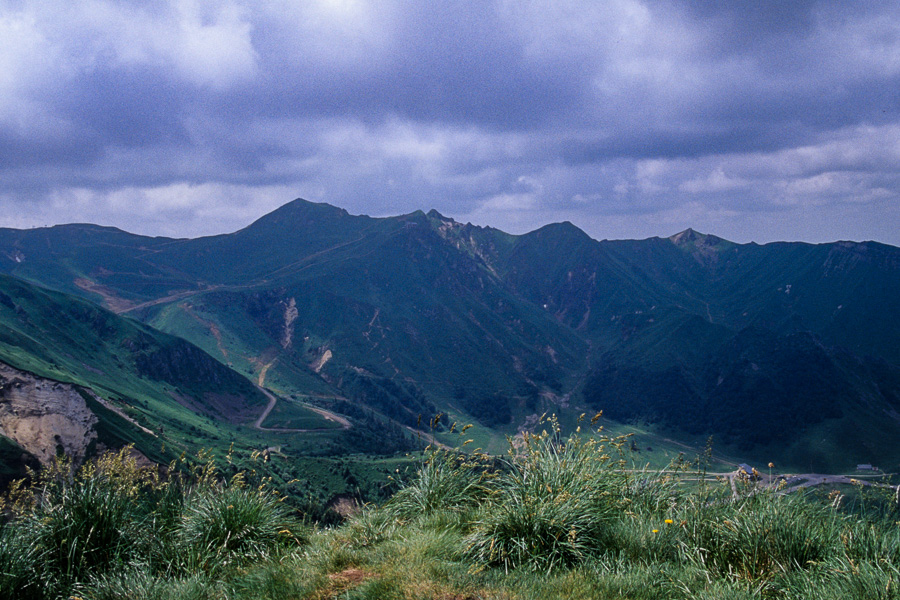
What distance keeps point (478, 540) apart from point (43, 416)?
73.2 m

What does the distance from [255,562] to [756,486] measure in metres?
7.41

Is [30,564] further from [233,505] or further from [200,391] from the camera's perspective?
[200,391]

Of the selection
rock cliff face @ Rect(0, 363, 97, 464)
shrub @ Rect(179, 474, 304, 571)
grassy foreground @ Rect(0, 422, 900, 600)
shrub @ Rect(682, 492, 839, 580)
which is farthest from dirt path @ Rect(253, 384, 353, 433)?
shrub @ Rect(682, 492, 839, 580)

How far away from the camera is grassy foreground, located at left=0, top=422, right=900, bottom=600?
6309 mm

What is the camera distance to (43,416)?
62.8 meters

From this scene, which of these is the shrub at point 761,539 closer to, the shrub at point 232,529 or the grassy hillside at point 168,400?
the shrub at point 232,529

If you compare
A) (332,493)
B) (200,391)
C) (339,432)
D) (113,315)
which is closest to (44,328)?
(113,315)

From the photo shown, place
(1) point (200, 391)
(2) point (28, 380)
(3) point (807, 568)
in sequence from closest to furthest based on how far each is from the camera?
1. (3) point (807, 568)
2. (2) point (28, 380)
3. (1) point (200, 391)

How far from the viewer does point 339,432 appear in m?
121

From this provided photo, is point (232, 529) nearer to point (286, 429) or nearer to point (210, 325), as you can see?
point (286, 429)

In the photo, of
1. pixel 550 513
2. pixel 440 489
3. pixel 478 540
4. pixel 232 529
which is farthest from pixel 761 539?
pixel 232 529

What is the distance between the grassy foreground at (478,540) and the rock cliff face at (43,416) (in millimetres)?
60246

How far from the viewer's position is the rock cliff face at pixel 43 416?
59.1 m

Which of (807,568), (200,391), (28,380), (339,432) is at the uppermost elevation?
(807,568)
